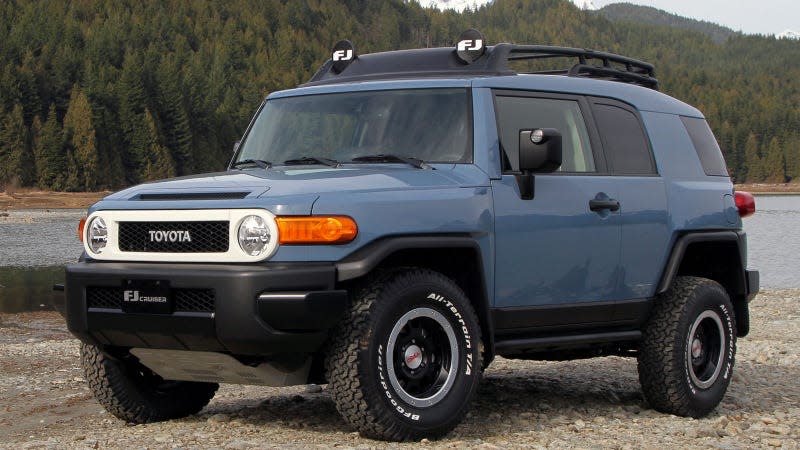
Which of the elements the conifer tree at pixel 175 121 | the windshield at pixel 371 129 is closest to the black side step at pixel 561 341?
the windshield at pixel 371 129

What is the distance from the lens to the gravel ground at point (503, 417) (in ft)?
22.6

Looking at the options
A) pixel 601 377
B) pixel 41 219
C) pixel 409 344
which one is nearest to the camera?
pixel 409 344

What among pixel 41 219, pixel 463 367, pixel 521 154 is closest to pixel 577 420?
pixel 463 367

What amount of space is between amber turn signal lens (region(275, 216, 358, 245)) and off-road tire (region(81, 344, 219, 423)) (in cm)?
159

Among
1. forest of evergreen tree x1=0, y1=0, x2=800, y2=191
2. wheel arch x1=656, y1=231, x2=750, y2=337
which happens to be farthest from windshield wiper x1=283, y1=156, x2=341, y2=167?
forest of evergreen tree x1=0, y1=0, x2=800, y2=191

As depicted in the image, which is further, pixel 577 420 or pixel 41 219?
pixel 41 219

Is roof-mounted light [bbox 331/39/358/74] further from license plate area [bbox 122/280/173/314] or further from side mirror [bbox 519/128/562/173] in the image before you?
license plate area [bbox 122/280/173/314]

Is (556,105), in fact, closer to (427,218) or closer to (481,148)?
(481,148)

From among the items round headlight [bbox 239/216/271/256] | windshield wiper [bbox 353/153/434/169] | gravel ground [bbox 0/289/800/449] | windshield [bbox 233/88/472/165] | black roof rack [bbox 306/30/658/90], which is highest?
black roof rack [bbox 306/30/658/90]

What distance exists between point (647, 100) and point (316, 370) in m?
3.49

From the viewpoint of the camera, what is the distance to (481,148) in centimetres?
707

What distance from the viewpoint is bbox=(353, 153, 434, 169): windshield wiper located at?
22.9ft

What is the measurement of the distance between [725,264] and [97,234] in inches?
183

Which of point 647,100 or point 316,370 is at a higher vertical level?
point 647,100
